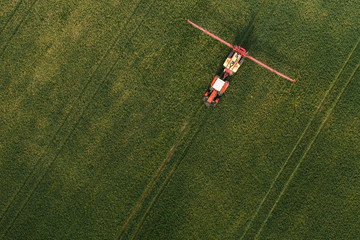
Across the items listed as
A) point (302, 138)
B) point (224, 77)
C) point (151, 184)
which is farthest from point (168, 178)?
point (302, 138)

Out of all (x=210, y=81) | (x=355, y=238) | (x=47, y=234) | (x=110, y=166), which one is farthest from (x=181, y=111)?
(x=355, y=238)

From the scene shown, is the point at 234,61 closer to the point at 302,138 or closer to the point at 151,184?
the point at 302,138

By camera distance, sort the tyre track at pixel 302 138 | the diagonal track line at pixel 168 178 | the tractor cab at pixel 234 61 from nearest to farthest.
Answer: the tractor cab at pixel 234 61, the tyre track at pixel 302 138, the diagonal track line at pixel 168 178

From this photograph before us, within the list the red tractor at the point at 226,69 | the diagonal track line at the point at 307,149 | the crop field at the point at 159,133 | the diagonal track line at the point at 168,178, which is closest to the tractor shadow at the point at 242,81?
the crop field at the point at 159,133

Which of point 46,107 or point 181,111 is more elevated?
point 181,111

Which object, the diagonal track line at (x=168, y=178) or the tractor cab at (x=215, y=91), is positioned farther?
the diagonal track line at (x=168, y=178)

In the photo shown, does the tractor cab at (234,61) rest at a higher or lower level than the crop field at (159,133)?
higher

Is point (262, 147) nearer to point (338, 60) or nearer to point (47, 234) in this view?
point (338, 60)

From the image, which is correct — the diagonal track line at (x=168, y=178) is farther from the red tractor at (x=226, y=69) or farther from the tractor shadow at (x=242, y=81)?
the tractor shadow at (x=242, y=81)

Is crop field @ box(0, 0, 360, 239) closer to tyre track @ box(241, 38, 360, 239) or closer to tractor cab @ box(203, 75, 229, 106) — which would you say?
tyre track @ box(241, 38, 360, 239)
